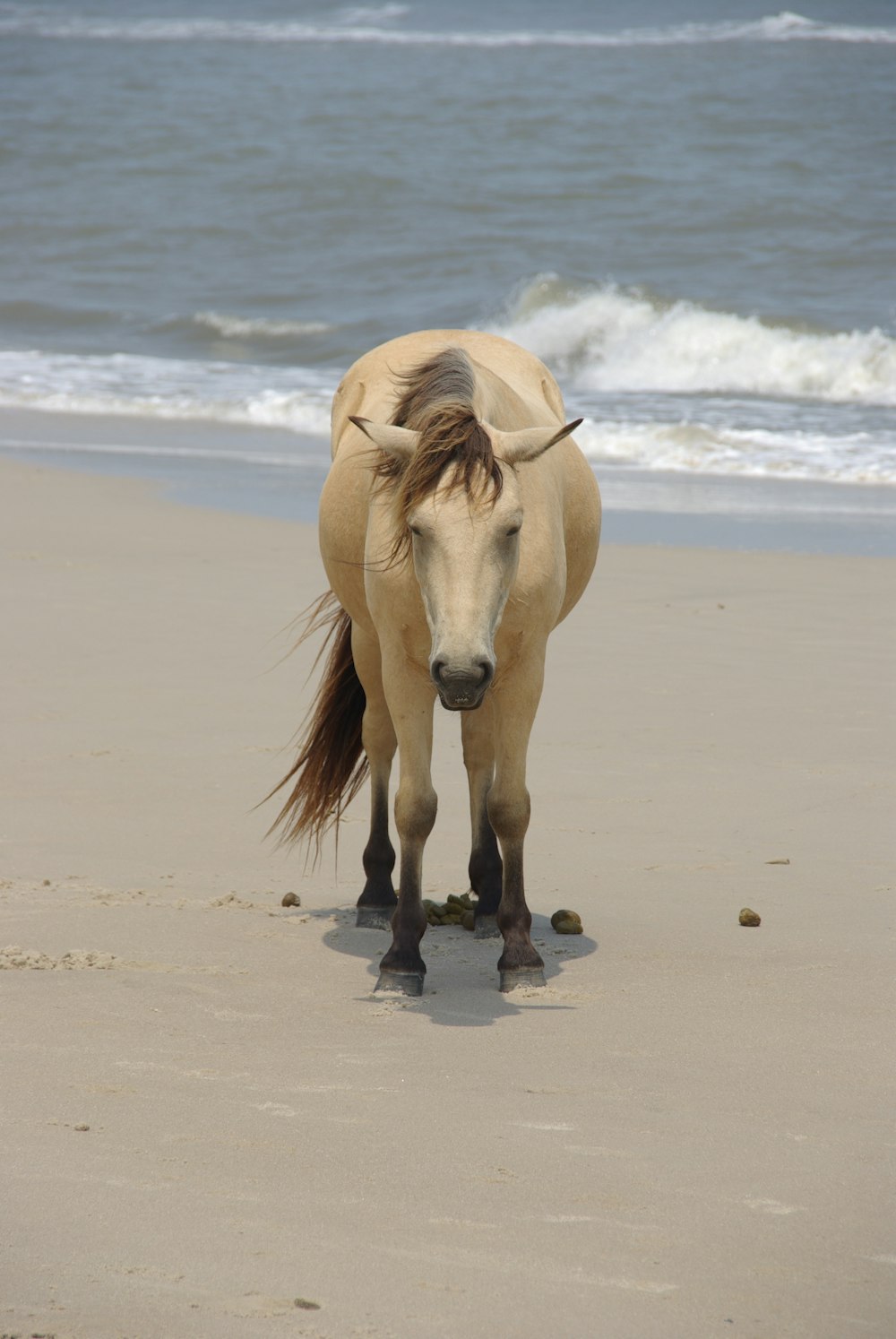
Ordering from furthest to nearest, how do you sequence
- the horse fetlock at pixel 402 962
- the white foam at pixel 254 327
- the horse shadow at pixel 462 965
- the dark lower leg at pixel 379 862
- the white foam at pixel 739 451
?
the white foam at pixel 254 327
the white foam at pixel 739 451
the dark lower leg at pixel 379 862
the horse fetlock at pixel 402 962
the horse shadow at pixel 462 965

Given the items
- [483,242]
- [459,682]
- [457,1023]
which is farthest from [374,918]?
[483,242]

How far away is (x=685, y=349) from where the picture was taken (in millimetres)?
18969

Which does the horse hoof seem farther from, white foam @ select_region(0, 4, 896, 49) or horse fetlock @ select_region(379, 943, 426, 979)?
white foam @ select_region(0, 4, 896, 49)

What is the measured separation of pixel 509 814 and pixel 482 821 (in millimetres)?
628

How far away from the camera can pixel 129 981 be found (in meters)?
3.78

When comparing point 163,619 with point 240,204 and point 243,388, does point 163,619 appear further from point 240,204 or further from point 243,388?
point 240,204

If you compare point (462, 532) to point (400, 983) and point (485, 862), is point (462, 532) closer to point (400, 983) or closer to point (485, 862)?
point (400, 983)

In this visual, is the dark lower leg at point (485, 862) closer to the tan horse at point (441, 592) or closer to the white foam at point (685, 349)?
the tan horse at point (441, 592)

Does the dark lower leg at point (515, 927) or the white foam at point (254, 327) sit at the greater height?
the white foam at point (254, 327)

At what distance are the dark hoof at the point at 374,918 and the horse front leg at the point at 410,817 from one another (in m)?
0.52

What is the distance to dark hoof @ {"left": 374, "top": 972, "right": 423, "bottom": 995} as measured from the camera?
3857 mm

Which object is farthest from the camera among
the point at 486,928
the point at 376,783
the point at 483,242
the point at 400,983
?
the point at 483,242

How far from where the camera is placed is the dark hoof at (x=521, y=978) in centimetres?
393

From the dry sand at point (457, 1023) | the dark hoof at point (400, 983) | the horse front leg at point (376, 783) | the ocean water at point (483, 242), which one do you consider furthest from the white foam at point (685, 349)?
the dark hoof at point (400, 983)
